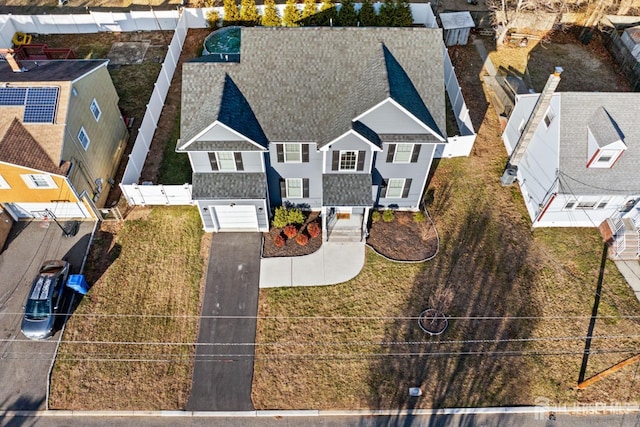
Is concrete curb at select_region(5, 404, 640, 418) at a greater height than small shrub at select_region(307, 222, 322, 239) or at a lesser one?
lesser

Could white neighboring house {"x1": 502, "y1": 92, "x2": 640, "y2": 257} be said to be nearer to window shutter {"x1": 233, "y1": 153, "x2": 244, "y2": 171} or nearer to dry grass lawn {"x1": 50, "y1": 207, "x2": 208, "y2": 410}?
window shutter {"x1": 233, "y1": 153, "x2": 244, "y2": 171}

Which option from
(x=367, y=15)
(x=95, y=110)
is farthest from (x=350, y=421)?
(x=367, y=15)

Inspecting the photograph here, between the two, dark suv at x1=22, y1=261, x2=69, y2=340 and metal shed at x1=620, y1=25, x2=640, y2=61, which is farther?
metal shed at x1=620, y1=25, x2=640, y2=61

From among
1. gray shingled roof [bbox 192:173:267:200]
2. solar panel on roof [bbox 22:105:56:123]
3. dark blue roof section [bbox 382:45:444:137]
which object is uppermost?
dark blue roof section [bbox 382:45:444:137]

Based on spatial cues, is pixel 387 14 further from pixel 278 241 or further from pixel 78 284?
pixel 78 284

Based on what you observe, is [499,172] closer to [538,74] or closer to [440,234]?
[440,234]

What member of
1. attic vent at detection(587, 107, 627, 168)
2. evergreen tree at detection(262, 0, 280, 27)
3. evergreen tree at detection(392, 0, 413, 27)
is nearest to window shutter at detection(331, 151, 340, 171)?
attic vent at detection(587, 107, 627, 168)

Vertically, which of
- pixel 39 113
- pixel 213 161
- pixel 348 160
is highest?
pixel 39 113
